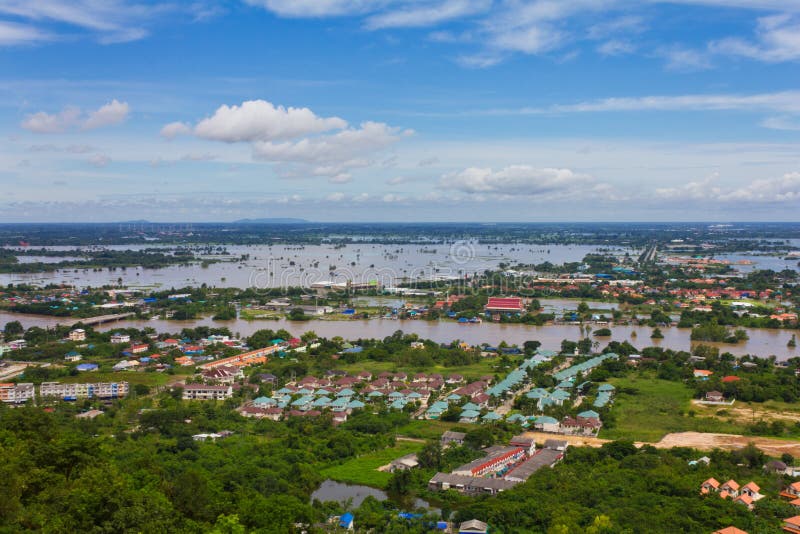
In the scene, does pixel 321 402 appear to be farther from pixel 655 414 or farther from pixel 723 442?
pixel 723 442

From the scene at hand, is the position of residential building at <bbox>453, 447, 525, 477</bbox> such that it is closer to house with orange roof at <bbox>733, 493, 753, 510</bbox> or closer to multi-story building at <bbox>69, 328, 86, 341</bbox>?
house with orange roof at <bbox>733, 493, 753, 510</bbox>

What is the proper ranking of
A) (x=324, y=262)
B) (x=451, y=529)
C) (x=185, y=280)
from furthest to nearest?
(x=324, y=262) → (x=185, y=280) → (x=451, y=529)

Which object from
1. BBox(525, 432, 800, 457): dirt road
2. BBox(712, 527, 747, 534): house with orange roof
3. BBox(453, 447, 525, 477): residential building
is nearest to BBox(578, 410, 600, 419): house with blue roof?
BBox(525, 432, 800, 457): dirt road

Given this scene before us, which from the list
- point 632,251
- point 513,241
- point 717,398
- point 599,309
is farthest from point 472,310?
point 513,241

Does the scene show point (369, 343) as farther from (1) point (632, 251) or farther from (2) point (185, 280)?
(1) point (632, 251)

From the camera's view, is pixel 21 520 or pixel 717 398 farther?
pixel 717 398

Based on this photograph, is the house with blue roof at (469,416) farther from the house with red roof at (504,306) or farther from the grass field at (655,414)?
the house with red roof at (504,306)

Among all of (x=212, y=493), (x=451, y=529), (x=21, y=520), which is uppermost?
(x=21, y=520)

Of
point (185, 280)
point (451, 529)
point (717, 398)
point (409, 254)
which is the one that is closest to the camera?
point (451, 529)
